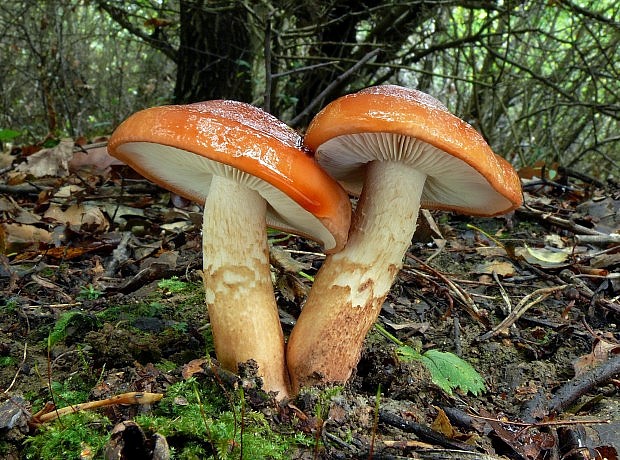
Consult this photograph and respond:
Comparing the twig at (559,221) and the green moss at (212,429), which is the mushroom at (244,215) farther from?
the twig at (559,221)

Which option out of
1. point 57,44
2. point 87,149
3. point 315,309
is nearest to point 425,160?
point 315,309

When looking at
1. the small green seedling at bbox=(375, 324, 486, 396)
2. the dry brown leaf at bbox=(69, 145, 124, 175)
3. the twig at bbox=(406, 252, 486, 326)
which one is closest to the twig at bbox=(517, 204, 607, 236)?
the twig at bbox=(406, 252, 486, 326)

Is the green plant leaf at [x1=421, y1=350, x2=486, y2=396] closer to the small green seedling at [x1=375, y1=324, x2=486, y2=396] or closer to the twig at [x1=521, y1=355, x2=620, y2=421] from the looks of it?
the small green seedling at [x1=375, y1=324, x2=486, y2=396]

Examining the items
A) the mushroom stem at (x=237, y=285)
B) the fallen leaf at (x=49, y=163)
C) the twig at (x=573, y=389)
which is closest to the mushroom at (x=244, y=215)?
the mushroom stem at (x=237, y=285)

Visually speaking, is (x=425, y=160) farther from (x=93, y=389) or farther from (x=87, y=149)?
(x=87, y=149)

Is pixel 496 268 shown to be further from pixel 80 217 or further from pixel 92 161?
pixel 92 161
